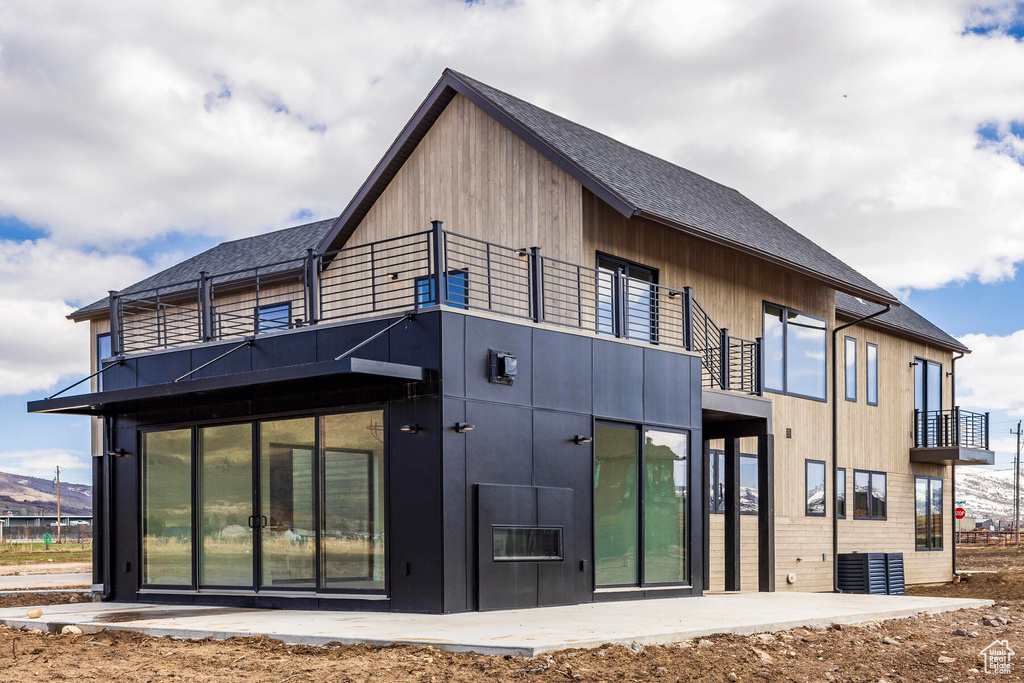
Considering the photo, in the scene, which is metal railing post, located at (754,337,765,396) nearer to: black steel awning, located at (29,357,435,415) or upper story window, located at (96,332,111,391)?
black steel awning, located at (29,357,435,415)

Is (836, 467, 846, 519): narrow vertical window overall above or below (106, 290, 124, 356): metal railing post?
below

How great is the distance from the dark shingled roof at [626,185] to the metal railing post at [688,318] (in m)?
1.03

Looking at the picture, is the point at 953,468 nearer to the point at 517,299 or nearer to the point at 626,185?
the point at 626,185

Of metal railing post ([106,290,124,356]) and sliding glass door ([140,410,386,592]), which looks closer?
sliding glass door ([140,410,386,592])


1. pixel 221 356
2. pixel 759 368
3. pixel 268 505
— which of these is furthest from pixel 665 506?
pixel 221 356

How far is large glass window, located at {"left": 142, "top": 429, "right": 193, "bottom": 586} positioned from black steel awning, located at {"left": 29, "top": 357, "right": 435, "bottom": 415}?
1.96 feet

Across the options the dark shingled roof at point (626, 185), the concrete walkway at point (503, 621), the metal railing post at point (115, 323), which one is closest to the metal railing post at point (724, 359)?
the dark shingled roof at point (626, 185)

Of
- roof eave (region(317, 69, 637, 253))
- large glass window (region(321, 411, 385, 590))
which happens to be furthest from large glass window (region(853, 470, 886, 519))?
large glass window (region(321, 411, 385, 590))

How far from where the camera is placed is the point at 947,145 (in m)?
32.4

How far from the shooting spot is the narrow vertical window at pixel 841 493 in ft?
75.5

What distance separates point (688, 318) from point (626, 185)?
7.89 ft

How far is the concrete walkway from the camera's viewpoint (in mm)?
9750

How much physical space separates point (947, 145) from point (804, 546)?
1635 centimetres

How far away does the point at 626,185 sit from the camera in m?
17.6
